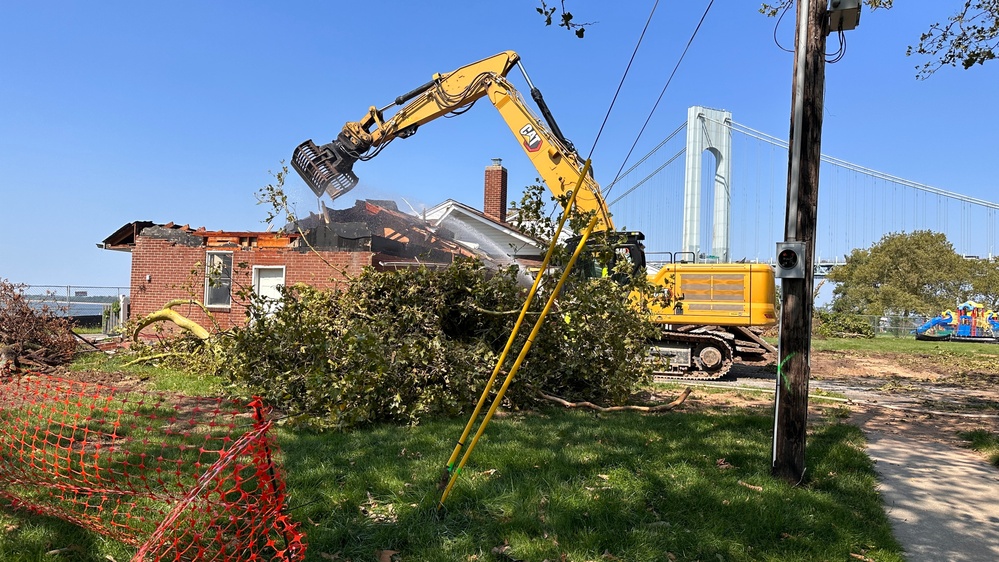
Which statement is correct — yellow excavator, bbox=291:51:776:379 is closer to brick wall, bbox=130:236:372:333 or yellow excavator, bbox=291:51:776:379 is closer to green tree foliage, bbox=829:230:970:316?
brick wall, bbox=130:236:372:333

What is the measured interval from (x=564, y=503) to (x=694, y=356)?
9689 millimetres

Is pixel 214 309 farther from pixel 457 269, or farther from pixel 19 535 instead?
pixel 19 535

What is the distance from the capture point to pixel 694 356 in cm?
1294

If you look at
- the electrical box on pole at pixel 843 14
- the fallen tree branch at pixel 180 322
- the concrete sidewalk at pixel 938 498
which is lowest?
the concrete sidewalk at pixel 938 498

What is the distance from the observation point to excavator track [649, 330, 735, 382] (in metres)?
12.6

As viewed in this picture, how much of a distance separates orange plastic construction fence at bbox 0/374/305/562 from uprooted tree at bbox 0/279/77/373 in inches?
155

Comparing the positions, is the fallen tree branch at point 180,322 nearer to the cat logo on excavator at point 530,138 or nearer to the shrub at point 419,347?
the shrub at point 419,347

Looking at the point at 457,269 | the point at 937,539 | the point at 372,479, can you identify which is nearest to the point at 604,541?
the point at 372,479

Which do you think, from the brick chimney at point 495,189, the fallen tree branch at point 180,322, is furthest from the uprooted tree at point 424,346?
the brick chimney at point 495,189

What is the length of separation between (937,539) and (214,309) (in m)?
14.1

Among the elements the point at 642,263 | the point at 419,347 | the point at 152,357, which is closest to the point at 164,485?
the point at 419,347

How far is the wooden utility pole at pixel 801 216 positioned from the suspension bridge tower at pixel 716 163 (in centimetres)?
2765

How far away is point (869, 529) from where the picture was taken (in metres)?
3.86

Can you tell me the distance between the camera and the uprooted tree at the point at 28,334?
30.5 ft
